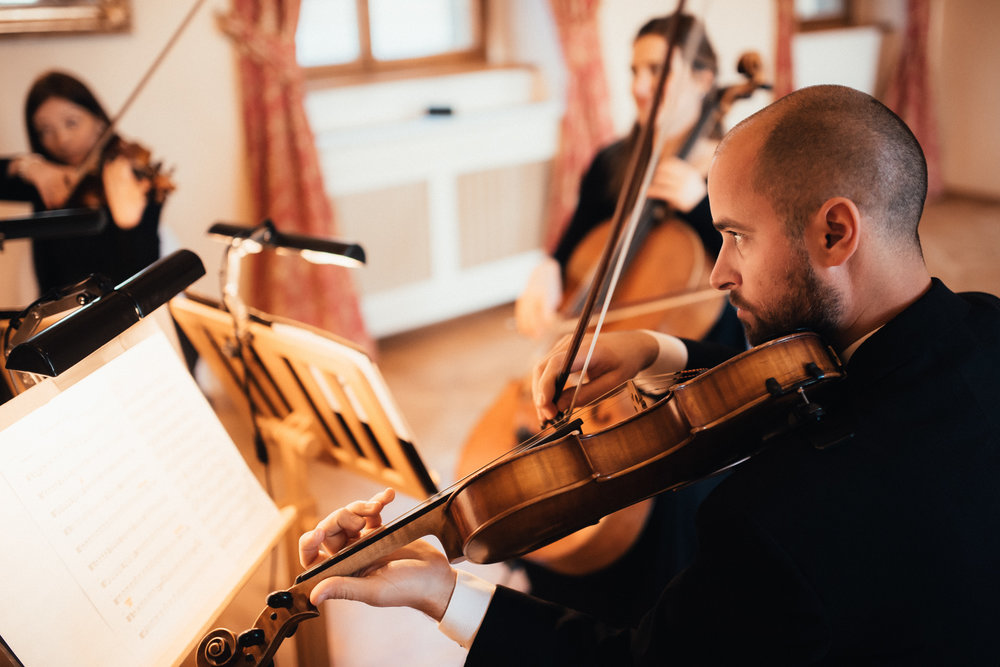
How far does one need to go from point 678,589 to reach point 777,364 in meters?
0.28

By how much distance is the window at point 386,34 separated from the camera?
3.63 m

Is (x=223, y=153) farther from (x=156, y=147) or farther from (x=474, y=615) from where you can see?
(x=474, y=615)

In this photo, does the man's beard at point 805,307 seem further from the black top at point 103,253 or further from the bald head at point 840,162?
the black top at point 103,253

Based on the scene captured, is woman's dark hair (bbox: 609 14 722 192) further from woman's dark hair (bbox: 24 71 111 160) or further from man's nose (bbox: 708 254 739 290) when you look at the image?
woman's dark hair (bbox: 24 71 111 160)

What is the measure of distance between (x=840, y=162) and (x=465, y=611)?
27.7 inches

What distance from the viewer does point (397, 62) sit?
3.88m

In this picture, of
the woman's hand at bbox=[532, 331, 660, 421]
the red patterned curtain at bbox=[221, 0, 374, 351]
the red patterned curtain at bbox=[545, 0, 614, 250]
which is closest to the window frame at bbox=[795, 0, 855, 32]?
the red patterned curtain at bbox=[545, 0, 614, 250]

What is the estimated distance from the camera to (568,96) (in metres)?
4.02

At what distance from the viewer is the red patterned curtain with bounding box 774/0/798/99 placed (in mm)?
5054

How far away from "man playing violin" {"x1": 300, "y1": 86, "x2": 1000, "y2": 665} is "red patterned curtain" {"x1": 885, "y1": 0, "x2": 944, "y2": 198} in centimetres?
552

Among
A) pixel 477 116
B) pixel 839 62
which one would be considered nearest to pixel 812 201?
pixel 477 116

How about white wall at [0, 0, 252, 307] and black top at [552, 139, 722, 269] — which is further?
white wall at [0, 0, 252, 307]

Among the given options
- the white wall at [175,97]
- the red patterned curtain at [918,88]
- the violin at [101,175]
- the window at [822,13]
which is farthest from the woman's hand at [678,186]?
the red patterned curtain at [918,88]

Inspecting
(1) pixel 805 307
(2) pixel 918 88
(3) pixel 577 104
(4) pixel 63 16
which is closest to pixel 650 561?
(1) pixel 805 307
